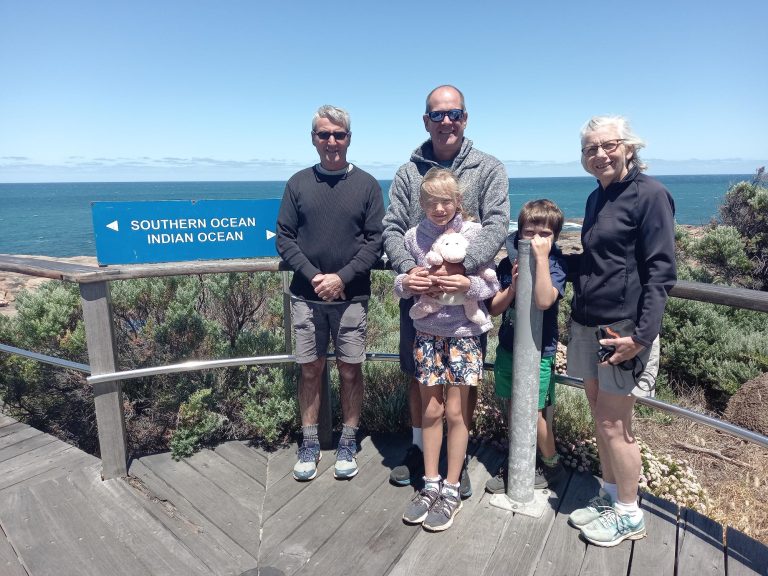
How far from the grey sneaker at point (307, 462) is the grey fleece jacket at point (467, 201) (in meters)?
1.25

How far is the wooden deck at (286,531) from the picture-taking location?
230 centimetres

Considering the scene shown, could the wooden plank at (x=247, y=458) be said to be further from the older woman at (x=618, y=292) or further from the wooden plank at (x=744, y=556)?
the wooden plank at (x=744, y=556)

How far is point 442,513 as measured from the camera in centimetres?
256

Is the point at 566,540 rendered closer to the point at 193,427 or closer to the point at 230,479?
the point at 230,479

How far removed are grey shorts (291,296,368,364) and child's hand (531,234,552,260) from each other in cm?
112

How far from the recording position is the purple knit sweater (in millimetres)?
2547

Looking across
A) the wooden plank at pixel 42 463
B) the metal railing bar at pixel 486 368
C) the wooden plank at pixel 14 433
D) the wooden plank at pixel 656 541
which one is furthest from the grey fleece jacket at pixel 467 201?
the wooden plank at pixel 14 433

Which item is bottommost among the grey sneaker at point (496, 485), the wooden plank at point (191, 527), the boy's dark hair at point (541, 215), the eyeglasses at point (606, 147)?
the wooden plank at point (191, 527)

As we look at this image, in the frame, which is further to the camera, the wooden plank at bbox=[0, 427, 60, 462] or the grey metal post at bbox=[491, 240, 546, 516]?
the wooden plank at bbox=[0, 427, 60, 462]

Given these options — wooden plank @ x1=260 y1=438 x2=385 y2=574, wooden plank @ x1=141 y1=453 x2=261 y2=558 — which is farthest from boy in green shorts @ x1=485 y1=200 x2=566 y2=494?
wooden plank @ x1=141 y1=453 x2=261 y2=558

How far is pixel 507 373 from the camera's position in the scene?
279cm

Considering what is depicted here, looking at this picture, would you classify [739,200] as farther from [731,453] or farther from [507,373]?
[507,373]

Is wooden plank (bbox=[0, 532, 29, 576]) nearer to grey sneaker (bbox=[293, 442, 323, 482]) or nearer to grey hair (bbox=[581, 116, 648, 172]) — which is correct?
grey sneaker (bbox=[293, 442, 323, 482])

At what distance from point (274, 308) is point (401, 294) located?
251 cm
